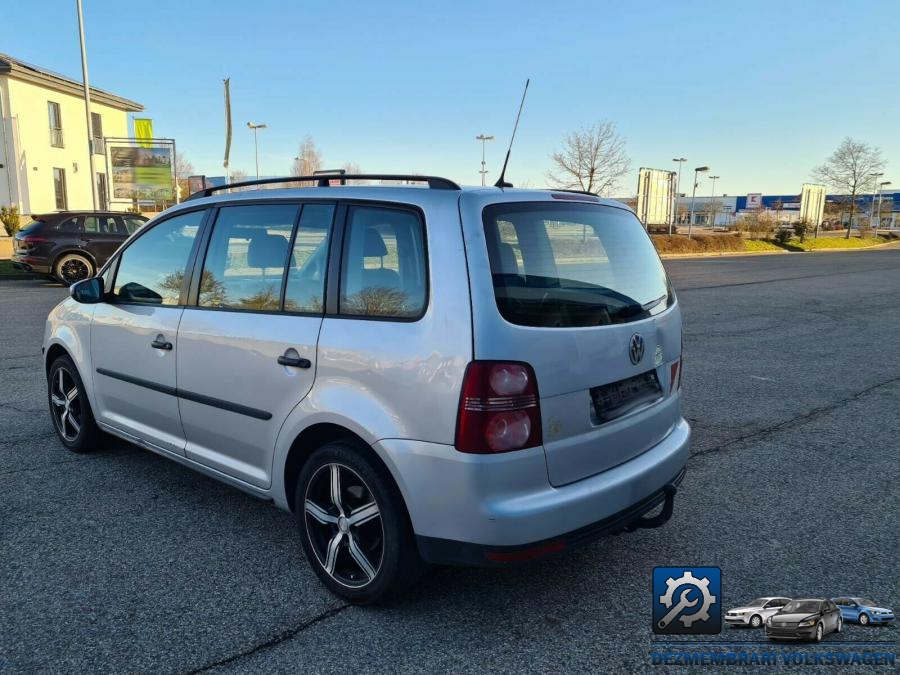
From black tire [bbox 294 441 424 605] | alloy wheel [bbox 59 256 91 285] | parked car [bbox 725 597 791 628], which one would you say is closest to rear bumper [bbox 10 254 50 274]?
alloy wheel [bbox 59 256 91 285]

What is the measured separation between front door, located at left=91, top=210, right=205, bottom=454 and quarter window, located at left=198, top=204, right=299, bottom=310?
0.79 feet

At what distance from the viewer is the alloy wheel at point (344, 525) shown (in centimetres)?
275

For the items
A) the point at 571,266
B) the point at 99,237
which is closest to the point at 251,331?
the point at 571,266

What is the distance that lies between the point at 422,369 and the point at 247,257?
1377mm

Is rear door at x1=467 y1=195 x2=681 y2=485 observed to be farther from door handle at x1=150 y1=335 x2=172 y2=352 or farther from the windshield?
door handle at x1=150 y1=335 x2=172 y2=352

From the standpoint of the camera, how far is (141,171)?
28625 millimetres

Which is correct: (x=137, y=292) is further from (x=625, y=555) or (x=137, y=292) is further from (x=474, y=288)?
(x=625, y=555)

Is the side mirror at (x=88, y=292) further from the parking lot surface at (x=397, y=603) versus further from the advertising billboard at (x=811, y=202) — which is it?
the advertising billboard at (x=811, y=202)

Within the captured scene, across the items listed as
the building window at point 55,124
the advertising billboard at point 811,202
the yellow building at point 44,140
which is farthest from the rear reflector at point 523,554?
the advertising billboard at point 811,202

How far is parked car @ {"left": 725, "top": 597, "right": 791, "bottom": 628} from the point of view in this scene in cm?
274

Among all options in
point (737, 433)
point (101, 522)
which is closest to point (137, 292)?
point (101, 522)

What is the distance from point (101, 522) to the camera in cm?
357

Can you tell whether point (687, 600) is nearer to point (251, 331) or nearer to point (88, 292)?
point (251, 331)

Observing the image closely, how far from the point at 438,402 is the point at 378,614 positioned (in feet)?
3.30
